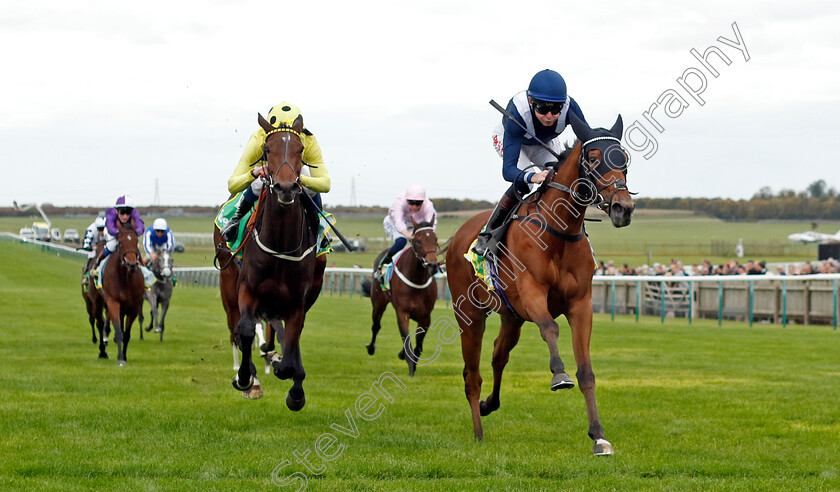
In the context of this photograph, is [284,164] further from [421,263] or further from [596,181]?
[421,263]

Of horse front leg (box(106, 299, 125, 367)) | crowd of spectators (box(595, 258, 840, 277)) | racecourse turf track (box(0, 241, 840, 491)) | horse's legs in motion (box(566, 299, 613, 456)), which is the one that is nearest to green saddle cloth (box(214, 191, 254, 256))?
racecourse turf track (box(0, 241, 840, 491))

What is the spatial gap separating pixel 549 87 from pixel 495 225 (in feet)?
4.02

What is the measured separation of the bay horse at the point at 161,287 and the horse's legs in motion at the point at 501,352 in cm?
1127

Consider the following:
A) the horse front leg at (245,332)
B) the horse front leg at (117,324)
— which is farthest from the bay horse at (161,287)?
the horse front leg at (245,332)

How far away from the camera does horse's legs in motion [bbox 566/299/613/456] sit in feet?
22.5

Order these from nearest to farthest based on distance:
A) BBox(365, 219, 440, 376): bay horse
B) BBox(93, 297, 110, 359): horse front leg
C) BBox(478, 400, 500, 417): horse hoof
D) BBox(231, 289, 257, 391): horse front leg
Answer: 1. BBox(231, 289, 257, 391): horse front leg
2. BBox(478, 400, 500, 417): horse hoof
3. BBox(365, 219, 440, 376): bay horse
4. BBox(93, 297, 110, 359): horse front leg

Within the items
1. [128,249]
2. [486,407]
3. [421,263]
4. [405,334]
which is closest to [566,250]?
[486,407]

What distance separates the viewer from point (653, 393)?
425 inches

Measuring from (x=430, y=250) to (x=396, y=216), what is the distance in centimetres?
113

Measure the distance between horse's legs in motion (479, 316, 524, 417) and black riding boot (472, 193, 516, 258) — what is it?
79 cm

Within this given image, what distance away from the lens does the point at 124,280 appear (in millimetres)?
14875

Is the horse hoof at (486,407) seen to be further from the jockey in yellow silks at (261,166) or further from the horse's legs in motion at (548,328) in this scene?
the jockey in yellow silks at (261,166)

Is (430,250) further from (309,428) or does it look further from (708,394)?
(309,428)

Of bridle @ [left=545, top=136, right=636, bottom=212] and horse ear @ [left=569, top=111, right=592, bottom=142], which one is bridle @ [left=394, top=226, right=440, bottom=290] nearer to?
bridle @ [left=545, top=136, right=636, bottom=212]
